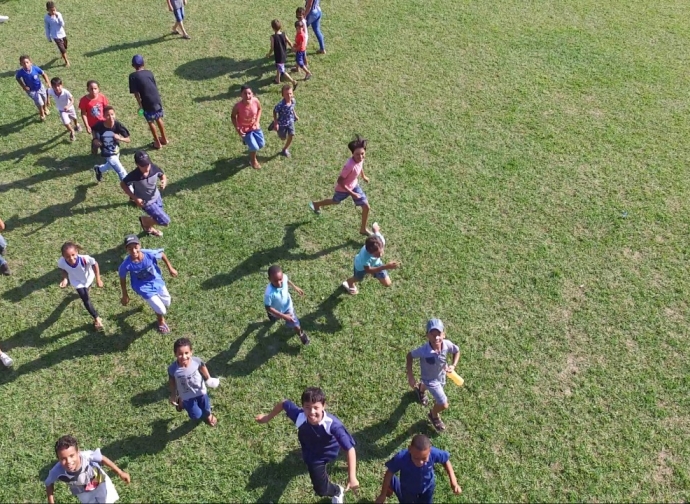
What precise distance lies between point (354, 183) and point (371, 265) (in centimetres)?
170

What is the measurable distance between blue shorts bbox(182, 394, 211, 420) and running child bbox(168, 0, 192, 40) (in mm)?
11288

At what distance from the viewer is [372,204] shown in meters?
9.95

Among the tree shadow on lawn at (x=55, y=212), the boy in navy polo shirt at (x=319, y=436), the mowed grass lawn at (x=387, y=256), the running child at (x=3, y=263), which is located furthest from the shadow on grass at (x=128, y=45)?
the boy in navy polo shirt at (x=319, y=436)

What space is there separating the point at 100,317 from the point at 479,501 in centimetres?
592

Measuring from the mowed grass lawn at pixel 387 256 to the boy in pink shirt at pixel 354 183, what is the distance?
451mm

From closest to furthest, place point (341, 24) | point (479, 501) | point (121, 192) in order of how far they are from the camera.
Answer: point (479, 501) < point (121, 192) < point (341, 24)

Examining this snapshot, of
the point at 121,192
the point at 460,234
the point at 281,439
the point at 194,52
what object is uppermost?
the point at 194,52

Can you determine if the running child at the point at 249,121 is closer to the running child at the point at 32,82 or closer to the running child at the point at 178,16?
the running child at the point at 32,82

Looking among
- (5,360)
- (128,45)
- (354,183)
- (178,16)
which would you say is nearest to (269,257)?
(354,183)

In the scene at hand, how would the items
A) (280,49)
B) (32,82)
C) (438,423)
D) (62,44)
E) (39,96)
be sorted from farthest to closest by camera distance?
(62,44) < (280,49) < (39,96) < (32,82) < (438,423)

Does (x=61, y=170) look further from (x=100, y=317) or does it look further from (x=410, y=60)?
(x=410, y=60)

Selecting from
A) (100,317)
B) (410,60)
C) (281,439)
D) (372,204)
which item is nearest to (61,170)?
(100,317)

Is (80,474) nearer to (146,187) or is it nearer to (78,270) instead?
(78,270)

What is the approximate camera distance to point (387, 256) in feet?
29.8
